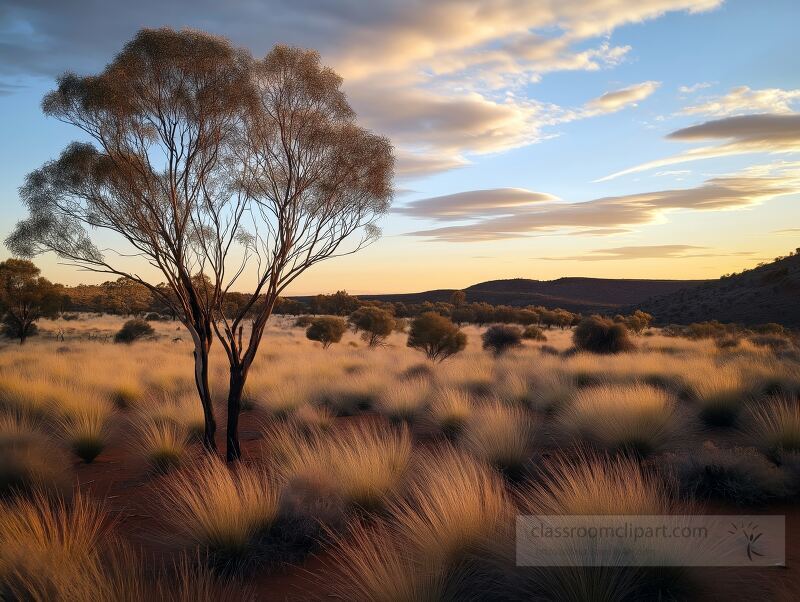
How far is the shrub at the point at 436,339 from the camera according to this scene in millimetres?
24734

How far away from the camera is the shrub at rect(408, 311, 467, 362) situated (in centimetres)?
2473

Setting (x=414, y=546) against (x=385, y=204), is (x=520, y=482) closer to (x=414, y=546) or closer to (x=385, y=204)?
(x=414, y=546)

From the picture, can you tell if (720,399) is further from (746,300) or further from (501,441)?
(746,300)

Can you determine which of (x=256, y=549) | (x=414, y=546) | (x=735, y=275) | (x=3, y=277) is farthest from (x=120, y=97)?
(x=735, y=275)

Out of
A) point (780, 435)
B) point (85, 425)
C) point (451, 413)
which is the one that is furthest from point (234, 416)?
point (780, 435)

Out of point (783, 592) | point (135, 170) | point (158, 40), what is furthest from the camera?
point (135, 170)

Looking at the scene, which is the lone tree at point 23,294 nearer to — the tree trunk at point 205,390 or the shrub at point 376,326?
the shrub at point 376,326

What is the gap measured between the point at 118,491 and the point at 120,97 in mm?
5969

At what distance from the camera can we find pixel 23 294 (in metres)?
29.9

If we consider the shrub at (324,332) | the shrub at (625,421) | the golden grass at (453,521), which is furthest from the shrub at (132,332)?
the golden grass at (453,521)

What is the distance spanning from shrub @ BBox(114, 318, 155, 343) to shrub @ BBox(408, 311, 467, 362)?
18526 millimetres

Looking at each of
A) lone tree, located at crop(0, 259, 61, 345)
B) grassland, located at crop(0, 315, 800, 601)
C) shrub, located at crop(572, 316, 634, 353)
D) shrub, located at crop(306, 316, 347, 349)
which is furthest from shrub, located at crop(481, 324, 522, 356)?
lone tree, located at crop(0, 259, 61, 345)

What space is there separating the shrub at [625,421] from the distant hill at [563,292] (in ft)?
318

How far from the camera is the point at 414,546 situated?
4.64 metres
